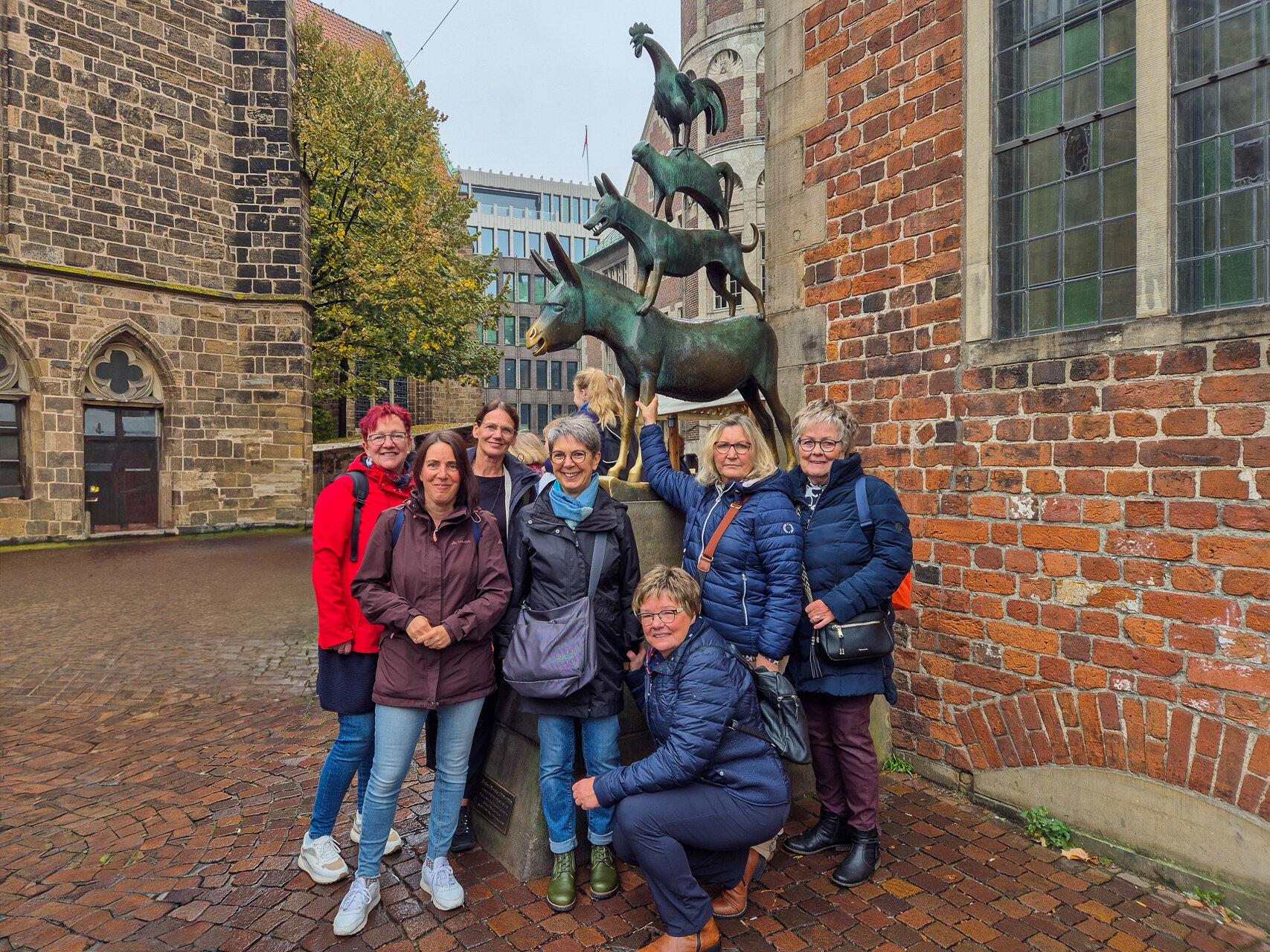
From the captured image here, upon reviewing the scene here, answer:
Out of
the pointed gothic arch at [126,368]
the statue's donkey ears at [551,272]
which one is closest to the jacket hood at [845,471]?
the statue's donkey ears at [551,272]

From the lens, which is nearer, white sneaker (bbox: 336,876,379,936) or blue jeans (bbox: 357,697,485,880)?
white sneaker (bbox: 336,876,379,936)

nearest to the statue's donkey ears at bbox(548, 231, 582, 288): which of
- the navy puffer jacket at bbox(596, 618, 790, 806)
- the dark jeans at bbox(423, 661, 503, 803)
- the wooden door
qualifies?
the navy puffer jacket at bbox(596, 618, 790, 806)

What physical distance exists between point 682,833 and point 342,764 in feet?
4.76

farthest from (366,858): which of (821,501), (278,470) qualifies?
(278,470)

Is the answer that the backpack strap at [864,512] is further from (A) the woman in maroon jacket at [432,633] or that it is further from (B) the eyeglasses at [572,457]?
(A) the woman in maroon jacket at [432,633]

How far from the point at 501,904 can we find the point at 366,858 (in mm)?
571

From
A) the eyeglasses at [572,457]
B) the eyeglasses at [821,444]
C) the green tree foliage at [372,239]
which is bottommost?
the eyeglasses at [572,457]

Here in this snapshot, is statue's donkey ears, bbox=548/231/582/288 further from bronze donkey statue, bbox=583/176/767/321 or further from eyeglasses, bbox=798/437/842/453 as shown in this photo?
eyeglasses, bbox=798/437/842/453

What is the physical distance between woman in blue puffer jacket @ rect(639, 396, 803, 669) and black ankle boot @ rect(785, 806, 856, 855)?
102cm

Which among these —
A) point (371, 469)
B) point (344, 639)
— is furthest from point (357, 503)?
point (344, 639)

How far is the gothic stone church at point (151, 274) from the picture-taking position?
13.5m

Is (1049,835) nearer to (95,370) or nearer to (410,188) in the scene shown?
(95,370)

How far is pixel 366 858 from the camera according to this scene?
3.01 m

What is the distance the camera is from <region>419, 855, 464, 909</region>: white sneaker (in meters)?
3.03
